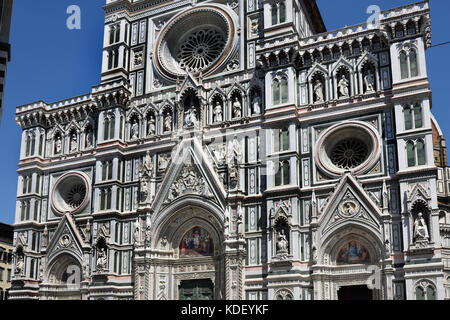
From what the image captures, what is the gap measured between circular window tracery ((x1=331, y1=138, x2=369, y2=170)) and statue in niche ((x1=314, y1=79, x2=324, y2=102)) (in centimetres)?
256

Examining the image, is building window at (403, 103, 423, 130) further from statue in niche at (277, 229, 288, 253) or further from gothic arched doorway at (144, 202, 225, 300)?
gothic arched doorway at (144, 202, 225, 300)

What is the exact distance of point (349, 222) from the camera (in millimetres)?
28500

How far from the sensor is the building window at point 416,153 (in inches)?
1091

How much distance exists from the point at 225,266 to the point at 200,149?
21.7 feet

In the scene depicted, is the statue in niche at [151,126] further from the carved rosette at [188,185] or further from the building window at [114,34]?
the building window at [114,34]

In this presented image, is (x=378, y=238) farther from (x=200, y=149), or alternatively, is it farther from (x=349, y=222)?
(x=200, y=149)

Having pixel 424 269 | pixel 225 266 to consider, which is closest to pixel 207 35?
pixel 225 266

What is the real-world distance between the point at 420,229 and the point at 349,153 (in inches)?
219

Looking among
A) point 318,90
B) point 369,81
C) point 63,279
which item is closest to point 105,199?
point 63,279

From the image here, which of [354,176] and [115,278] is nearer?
[354,176]

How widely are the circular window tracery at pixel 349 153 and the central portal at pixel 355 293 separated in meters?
5.77

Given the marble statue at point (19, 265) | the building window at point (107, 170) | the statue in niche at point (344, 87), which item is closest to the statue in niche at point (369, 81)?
the statue in niche at point (344, 87)

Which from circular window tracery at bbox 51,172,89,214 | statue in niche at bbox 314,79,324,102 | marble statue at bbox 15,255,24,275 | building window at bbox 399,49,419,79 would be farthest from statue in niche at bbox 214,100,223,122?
marble statue at bbox 15,255,24,275

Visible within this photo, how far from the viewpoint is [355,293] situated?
93.7 feet
